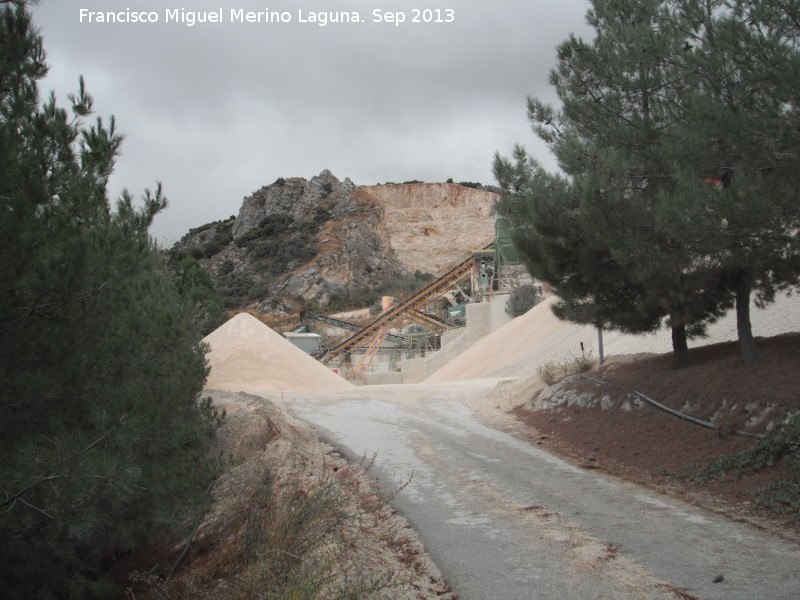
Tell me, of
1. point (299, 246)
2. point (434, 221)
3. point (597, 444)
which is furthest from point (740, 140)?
point (434, 221)

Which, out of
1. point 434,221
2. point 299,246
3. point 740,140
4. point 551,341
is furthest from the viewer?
point 434,221

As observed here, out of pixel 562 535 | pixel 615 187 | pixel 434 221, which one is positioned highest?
pixel 434 221

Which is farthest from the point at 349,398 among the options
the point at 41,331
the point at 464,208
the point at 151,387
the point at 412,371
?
the point at 464,208

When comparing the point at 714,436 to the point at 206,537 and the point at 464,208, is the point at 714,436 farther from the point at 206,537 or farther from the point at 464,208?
the point at 464,208

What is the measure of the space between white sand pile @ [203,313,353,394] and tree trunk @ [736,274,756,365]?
51.8 ft

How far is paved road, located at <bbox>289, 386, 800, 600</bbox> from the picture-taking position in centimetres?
518

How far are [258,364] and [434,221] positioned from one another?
4220 inches

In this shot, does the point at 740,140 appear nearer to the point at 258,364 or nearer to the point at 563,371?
the point at 563,371

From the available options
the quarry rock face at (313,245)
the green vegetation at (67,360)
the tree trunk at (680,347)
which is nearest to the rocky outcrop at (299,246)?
the quarry rock face at (313,245)

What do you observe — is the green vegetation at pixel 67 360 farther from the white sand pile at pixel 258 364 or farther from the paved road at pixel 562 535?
the white sand pile at pixel 258 364

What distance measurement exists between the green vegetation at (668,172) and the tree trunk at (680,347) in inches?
1.3

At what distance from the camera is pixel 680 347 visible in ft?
42.8

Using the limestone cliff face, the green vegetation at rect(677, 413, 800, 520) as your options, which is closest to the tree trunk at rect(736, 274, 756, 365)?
the green vegetation at rect(677, 413, 800, 520)

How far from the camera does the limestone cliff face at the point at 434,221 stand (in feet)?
398
